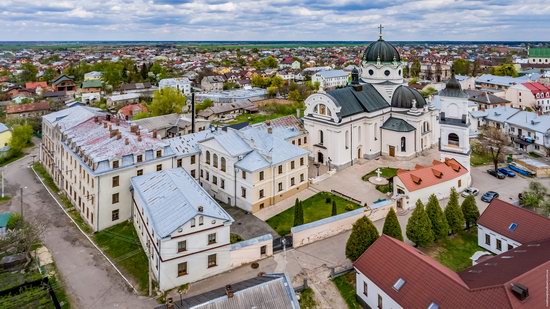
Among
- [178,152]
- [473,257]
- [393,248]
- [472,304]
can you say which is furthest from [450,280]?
[178,152]

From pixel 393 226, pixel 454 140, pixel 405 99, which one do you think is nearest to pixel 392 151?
pixel 405 99

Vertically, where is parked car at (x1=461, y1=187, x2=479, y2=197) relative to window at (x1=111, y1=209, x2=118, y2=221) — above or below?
above

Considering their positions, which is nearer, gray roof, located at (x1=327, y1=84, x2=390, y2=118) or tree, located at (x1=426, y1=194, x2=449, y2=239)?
tree, located at (x1=426, y1=194, x2=449, y2=239)

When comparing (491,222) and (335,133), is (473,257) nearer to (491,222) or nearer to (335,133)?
(491,222)

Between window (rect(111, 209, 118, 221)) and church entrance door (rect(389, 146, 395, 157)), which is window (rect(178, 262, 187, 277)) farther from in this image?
church entrance door (rect(389, 146, 395, 157))

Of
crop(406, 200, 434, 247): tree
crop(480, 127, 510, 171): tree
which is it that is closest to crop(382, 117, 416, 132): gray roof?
crop(480, 127, 510, 171): tree

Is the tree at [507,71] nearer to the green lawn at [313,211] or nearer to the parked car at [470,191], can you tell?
the parked car at [470,191]

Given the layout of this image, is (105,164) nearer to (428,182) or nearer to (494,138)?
(428,182)

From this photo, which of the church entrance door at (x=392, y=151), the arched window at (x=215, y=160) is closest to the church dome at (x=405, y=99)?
the church entrance door at (x=392, y=151)
